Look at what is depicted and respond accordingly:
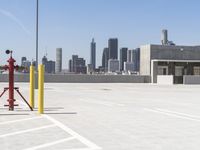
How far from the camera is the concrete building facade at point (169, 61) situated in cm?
5994

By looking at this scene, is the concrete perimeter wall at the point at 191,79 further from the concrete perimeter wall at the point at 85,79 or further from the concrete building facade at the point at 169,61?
the concrete perimeter wall at the point at 85,79

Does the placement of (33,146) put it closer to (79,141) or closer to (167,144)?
(79,141)

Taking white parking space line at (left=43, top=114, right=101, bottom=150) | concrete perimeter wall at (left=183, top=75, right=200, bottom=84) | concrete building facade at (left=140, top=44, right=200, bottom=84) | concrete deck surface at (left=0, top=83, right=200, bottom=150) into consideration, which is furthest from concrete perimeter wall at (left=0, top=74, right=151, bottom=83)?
white parking space line at (left=43, top=114, right=101, bottom=150)

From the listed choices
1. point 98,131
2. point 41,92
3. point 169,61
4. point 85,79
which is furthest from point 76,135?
point 169,61

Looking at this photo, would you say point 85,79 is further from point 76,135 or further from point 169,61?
point 76,135

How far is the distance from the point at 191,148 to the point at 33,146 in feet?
9.01

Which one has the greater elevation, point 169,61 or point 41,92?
point 169,61

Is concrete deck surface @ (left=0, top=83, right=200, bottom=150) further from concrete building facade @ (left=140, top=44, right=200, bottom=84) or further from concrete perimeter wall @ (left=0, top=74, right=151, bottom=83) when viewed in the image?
concrete building facade @ (left=140, top=44, right=200, bottom=84)

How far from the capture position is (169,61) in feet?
197

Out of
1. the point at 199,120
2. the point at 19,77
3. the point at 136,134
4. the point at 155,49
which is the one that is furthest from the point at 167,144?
the point at 155,49

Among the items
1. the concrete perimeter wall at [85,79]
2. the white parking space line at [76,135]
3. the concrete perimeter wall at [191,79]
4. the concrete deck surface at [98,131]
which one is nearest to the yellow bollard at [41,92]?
the concrete deck surface at [98,131]

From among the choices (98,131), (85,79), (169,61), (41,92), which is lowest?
(98,131)

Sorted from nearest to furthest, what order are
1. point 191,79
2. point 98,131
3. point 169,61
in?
point 98,131 < point 191,79 < point 169,61

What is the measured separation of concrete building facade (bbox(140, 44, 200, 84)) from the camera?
59938 mm
